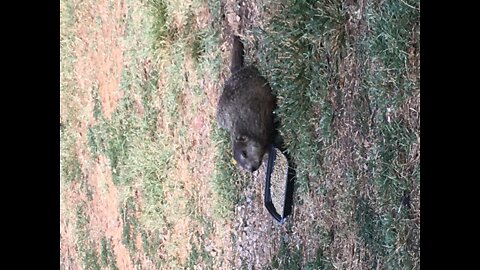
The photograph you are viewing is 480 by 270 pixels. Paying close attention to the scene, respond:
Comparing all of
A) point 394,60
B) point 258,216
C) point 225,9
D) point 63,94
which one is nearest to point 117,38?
point 63,94

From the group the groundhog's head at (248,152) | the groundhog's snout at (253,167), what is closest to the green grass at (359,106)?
the groundhog's head at (248,152)

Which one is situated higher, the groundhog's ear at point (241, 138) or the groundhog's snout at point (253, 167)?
the groundhog's ear at point (241, 138)

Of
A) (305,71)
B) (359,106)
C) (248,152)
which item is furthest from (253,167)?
(359,106)

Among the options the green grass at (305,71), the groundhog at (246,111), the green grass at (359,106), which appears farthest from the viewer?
the groundhog at (246,111)

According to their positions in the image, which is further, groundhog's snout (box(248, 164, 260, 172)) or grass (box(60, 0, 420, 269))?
groundhog's snout (box(248, 164, 260, 172))

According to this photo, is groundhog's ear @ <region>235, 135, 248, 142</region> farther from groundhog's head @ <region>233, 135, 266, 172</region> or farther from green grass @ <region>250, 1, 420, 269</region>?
green grass @ <region>250, 1, 420, 269</region>

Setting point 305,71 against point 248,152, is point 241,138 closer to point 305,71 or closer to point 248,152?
point 248,152

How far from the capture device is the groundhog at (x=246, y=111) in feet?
12.2

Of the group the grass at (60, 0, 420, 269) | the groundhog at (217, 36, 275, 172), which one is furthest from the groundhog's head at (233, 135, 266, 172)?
the grass at (60, 0, 420, 269)

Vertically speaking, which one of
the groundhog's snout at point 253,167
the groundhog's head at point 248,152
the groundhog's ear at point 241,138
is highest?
the groundhog's ear at point 241,138

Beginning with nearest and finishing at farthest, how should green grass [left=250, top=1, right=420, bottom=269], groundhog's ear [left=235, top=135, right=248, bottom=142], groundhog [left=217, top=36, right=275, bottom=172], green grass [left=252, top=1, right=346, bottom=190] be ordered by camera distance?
green grass [left=250, top=1, right=420, bottom=269]
green grass [left=252, top=1, right=346, bottom=190]
groundhog [left=217, top=36, right=275, bottom=172]
groundhog's ear [left=235, top=135, right=248, bottom=142]

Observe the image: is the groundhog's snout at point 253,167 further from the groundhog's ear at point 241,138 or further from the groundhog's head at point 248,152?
the groundhog's ear at point 241,138

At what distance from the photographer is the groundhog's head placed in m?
3.77

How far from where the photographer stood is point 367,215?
10.5 ft
